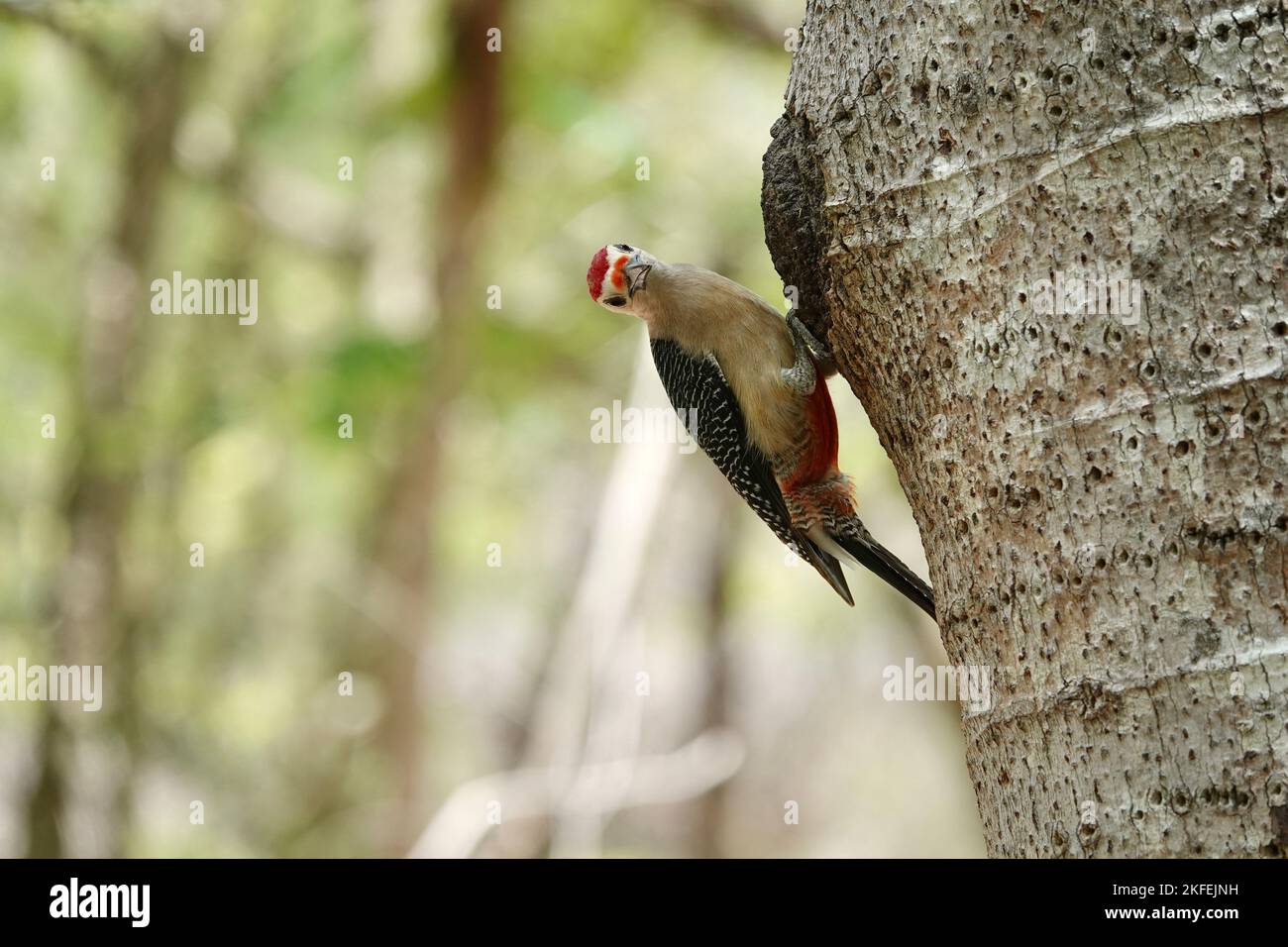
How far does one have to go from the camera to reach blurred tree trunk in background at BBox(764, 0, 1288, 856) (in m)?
1.81

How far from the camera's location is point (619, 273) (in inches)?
166

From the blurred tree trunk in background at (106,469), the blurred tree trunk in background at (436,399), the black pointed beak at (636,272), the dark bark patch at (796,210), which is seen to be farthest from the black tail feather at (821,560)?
the blurred tree trunk in background at (106,469)

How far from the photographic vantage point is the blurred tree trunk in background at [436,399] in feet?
24.3

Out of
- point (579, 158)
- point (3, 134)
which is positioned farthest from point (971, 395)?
point (3, 134)

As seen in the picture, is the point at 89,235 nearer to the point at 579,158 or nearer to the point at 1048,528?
the point at 579,158

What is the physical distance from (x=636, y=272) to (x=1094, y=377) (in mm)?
2454

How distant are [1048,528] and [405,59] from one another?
7.12 metres

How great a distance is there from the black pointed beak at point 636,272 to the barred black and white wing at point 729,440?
223 mm

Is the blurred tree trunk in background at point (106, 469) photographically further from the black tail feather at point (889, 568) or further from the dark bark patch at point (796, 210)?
the dark bark patch at point (796, 210)

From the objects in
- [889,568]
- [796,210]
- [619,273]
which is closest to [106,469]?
[619,273]

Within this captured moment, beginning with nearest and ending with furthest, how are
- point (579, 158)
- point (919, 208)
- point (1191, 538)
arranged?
point (1191, 538), point (919, 208), point (579, 158)

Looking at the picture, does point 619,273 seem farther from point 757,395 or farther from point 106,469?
point 106,469

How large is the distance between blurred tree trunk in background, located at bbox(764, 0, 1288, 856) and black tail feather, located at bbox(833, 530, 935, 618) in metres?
1.36
